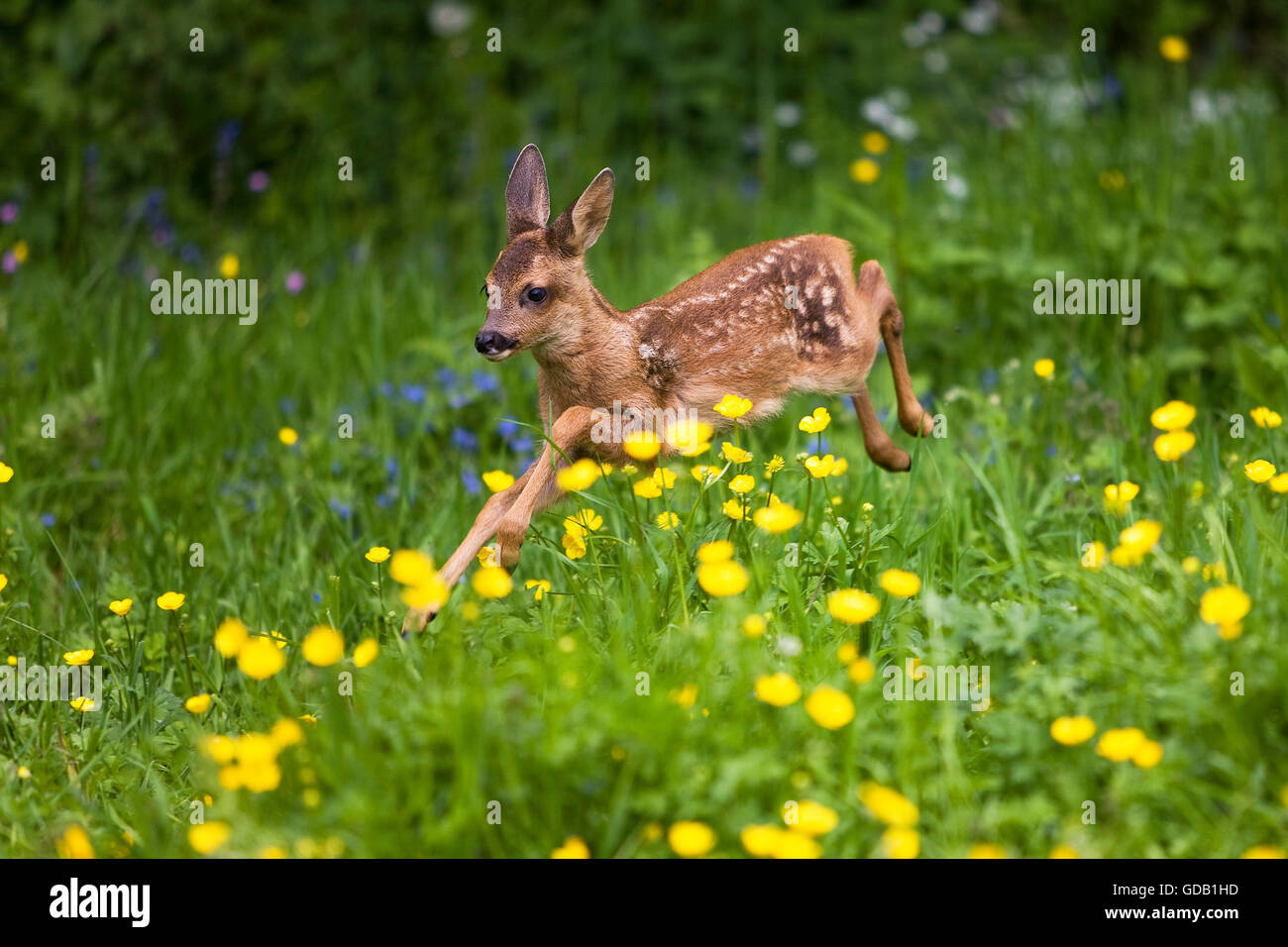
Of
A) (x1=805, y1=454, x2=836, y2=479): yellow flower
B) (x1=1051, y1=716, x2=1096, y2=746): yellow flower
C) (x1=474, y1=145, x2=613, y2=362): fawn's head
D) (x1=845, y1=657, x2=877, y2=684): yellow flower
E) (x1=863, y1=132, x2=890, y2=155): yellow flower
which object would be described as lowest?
(x1=1051, y1=716, x2=1096, y2=746): yellow flower

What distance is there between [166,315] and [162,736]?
9.93ft

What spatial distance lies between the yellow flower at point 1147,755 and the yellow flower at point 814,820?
624 millimetres

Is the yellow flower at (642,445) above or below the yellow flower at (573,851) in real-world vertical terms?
above

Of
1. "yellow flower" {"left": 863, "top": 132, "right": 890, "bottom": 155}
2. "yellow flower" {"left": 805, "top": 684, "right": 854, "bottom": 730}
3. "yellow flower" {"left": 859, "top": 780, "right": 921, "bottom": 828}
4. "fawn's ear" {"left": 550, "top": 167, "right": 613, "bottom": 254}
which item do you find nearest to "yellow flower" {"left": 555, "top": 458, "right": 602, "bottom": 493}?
"fawn's ear" {"left": 550, "top": 167, "right": 613, "bottom": 254}

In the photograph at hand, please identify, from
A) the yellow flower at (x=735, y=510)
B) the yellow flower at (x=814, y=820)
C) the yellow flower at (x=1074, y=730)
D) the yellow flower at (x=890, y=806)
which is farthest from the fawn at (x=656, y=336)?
the yellow flower at (x=1074, y=730)

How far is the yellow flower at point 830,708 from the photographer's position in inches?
111

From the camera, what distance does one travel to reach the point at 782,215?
23.4 ft

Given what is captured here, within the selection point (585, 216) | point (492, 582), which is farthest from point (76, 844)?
point (585, 216)

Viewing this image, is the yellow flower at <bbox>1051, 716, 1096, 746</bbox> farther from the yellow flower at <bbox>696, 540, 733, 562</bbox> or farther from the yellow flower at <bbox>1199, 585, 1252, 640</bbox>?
the yellow flower at <bbox>696, 540, 733, 562</bbox>

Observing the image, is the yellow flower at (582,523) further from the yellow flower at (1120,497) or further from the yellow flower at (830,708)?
the yellow flower at (1120,497)

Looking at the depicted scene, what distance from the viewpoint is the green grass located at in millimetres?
2830

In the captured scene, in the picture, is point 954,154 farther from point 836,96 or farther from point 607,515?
point 607,515

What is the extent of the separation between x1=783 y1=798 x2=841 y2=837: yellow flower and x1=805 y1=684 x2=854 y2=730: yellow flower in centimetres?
17

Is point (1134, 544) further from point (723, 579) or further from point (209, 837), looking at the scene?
point (209, 837)
